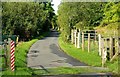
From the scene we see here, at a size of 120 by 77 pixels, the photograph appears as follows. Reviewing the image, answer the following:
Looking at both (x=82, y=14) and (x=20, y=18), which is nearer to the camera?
(x=82, y=14)

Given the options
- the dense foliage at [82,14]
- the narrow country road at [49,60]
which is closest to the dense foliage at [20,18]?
the dense foliage at [82,14]

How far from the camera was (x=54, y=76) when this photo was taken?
12289mm

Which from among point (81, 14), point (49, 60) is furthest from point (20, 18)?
point (49, 60)

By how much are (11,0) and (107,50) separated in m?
24.8

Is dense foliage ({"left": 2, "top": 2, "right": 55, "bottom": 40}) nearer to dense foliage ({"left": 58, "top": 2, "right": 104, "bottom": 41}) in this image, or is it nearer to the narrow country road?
dense foliage ({"left": 58, "top": 2, "right": 104, "bottom": 41})

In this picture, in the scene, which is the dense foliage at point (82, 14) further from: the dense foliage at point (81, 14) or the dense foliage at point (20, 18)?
the dense foliage at point (20, 18)

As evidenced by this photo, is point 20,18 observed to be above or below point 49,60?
above

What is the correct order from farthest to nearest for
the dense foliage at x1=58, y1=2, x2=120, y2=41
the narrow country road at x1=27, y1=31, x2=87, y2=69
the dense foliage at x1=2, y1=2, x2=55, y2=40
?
the dense foliage at x1=2, y1=2, x2=55, y2=40
the dense foliage at x1=58, y1=2, x2=120, y2=41
the narrow country road at x1=27, y1=31, x2=87, y2=69

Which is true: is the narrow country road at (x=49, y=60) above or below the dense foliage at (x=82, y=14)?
below

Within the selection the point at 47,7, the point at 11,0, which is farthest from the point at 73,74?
the point at 47,7

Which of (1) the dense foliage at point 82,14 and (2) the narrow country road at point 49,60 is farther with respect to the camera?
(1) the dense foliage at point 82,14

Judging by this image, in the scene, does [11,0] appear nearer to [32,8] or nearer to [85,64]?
[32,8]

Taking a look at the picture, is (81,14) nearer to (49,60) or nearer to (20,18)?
(20,18)

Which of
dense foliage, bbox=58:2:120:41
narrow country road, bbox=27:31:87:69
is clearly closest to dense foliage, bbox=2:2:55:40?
dense foliage, bbox=58:2:120:41
